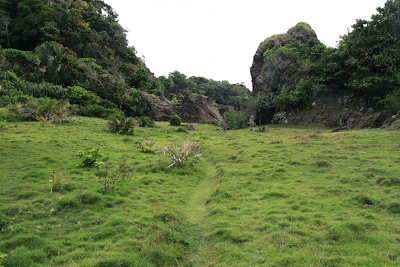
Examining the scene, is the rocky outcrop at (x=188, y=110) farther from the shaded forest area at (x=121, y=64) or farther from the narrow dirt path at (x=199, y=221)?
the narrow dirt path at (x=199, y=221)

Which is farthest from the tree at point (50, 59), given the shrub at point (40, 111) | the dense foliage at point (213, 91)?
the dense foliage at point (213, 91)

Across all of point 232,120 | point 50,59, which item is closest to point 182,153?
point 232,120

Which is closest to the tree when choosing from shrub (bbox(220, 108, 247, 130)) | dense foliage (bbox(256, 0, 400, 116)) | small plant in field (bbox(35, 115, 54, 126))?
small plant in field (bbox(35, 115, 54, 126))

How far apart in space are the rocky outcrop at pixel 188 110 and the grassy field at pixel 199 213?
29.4 m

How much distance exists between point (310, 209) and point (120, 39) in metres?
55.8

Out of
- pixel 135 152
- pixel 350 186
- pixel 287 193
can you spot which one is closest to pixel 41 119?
pixel 135 152

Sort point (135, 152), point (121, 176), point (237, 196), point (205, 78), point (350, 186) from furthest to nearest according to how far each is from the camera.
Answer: point (205, 78) < point (135, 152) < point (121, 176) < point (237, 196) < point (350, 186)

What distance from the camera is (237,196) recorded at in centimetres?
707

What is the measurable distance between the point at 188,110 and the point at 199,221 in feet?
126

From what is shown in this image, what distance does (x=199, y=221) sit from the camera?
5.75 m

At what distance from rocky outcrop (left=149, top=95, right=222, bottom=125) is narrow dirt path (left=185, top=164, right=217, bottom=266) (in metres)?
30.3

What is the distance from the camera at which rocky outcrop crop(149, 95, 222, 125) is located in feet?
128

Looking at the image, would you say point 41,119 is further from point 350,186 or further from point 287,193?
point 350,186

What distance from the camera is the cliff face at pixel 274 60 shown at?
38.8m
